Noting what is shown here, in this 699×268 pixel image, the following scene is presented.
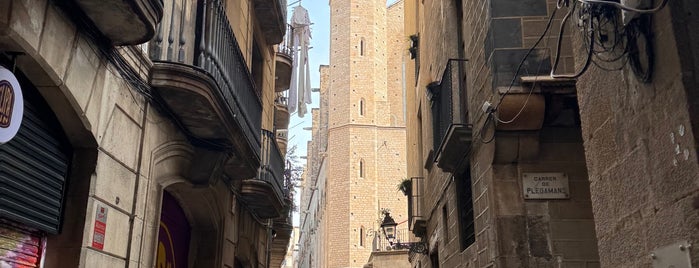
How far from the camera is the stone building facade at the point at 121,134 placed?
4109 millimetres

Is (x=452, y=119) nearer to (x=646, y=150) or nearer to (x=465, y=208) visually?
(x=465, y=208)

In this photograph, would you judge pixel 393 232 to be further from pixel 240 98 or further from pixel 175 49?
pixel 175 49

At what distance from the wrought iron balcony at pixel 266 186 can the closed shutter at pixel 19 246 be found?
555 centimetres

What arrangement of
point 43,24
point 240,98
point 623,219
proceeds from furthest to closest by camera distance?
point 240,98 → point 43,24 → point 623,219

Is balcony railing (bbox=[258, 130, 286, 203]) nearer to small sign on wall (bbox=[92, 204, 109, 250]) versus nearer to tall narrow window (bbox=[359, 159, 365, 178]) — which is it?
small sign on wall (bbox=[92, 204, 109, 250])

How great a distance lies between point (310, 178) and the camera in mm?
73562

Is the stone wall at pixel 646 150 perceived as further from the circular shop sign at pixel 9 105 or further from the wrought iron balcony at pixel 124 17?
the circular shop sign at pixel 9 105

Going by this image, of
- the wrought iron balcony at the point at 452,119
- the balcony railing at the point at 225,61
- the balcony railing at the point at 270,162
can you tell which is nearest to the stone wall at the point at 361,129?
the balcony railing at the point at 270,162

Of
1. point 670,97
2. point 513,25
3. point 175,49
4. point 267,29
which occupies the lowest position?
point 670,97

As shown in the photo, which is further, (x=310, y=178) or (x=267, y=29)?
(x=310, y=178)

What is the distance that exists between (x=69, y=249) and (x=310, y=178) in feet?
227

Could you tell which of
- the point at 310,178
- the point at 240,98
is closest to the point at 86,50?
the point at 240,98

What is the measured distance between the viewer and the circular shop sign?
11.7 ft

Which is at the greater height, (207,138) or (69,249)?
(207,138)
